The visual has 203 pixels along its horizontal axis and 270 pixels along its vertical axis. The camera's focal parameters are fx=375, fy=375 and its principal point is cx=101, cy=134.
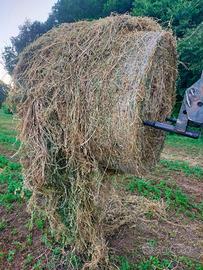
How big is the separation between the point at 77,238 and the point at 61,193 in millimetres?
499

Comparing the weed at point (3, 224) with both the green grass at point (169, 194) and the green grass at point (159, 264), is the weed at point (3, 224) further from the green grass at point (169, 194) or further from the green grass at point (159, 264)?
the green grass at point (169, 194)

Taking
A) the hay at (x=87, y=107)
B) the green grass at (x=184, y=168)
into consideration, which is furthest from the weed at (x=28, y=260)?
the green grass at (x=184, y=168)

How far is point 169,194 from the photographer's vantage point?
5.87 meters

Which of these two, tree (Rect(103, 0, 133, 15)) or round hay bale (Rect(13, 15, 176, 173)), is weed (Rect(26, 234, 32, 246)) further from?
tree (Rect(103, 0, 133, 15))

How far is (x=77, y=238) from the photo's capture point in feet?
12.4

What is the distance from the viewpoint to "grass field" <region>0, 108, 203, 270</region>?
387 cm

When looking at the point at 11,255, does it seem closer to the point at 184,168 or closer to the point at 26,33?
the point at 184,168

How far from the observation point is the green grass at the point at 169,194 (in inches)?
213

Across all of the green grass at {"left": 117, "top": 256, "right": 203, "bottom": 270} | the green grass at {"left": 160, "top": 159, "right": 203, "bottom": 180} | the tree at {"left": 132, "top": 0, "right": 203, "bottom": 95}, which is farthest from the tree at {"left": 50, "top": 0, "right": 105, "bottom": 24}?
the green grass at {"left": 117, "top": 256, "right": 203, "bottom": 270}

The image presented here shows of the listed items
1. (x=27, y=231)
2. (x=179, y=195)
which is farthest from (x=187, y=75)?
(x=27, y=231)

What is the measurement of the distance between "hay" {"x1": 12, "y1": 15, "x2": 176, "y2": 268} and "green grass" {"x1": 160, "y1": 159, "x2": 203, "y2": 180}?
4195 mm

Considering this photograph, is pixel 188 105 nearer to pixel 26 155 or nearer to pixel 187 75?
pixel 26 155

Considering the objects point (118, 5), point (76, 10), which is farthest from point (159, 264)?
point (76, 10)

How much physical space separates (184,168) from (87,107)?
5.48 metres
